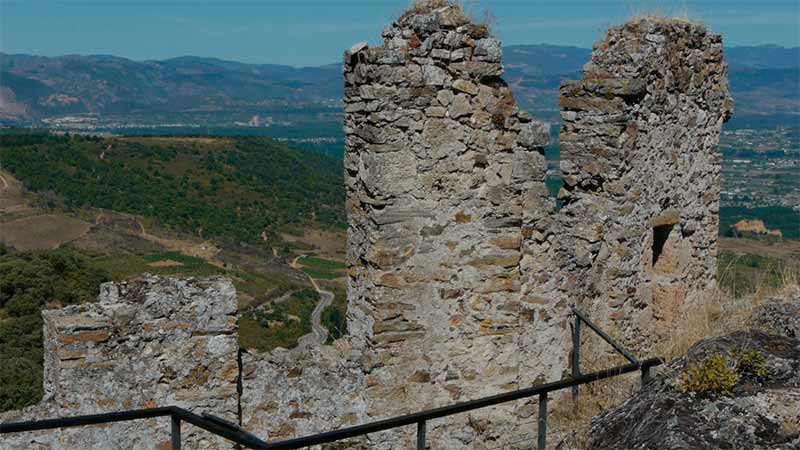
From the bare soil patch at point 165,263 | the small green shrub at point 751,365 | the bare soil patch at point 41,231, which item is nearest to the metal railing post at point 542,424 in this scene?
the small green shrub at point 751,365

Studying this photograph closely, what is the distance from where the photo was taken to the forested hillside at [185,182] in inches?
2159

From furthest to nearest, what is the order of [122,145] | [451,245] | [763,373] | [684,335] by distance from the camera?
[122,145], [684,335], [451,245], [763,373]

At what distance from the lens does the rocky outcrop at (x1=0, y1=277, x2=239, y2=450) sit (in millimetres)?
5477

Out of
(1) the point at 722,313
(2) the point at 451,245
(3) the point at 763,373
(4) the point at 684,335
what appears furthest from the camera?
(1) the point at 722,313

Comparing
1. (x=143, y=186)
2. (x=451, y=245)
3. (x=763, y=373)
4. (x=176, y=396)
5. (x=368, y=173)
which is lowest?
(x=143, y=186)

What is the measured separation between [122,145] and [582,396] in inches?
2726

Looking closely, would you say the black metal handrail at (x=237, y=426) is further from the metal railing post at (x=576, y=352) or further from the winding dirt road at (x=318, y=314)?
the winding dirt road at (x=318, y=314)

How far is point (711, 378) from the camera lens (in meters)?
4.23

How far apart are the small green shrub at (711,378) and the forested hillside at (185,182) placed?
48.6m

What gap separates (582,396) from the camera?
20.4 feet

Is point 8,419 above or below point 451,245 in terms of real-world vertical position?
below

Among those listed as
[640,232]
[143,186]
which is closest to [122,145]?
[143,186]

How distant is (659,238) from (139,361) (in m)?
5.92

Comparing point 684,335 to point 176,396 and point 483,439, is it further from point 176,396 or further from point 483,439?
point 176,396
